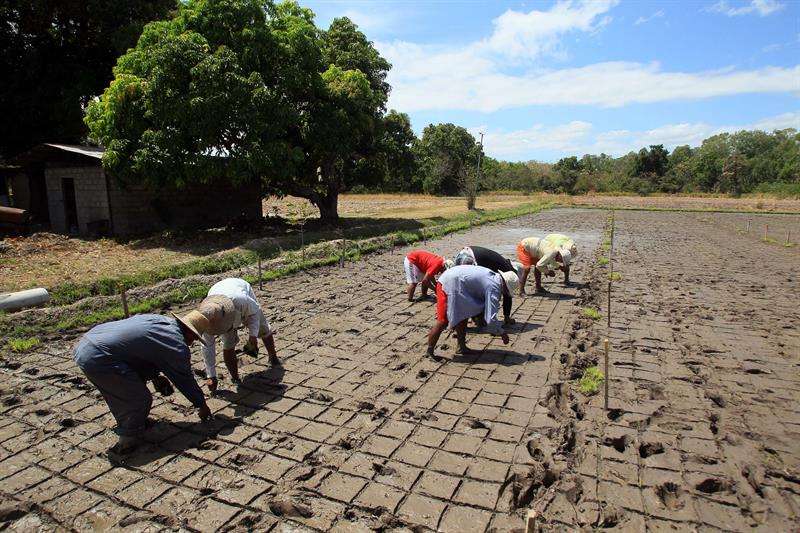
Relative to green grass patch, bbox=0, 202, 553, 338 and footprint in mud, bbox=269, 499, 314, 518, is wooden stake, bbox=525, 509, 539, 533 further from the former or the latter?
green grass patch, bbox=0, 202, 553, 338

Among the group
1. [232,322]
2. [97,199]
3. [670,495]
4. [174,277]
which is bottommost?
[670,495]

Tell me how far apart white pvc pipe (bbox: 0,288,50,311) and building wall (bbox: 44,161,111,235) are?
8.30 metres

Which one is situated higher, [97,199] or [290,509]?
[97,199]

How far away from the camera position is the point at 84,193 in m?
15.9

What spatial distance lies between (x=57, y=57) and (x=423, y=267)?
786 inches

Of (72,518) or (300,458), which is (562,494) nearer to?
(300,458)

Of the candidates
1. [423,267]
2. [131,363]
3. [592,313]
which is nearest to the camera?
[131,363]

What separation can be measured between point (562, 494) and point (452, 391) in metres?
1.71

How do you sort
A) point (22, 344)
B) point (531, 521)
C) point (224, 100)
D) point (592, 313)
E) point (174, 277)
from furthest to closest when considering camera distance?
1. point (224, 100)
2. point (174, 277)
3. point (592, 313)
4. point (22, 344)
5. point (531, 521)

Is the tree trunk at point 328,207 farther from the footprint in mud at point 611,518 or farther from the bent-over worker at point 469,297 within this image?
the footprint in mud at point 611,518

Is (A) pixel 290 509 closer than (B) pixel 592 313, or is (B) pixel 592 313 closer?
(A) pixel 290 509

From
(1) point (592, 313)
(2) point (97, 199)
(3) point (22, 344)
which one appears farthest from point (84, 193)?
(1) point (592, 313)

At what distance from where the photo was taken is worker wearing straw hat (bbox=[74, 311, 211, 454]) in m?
3.83

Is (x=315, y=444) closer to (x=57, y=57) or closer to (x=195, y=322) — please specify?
(x=195, y=322)
